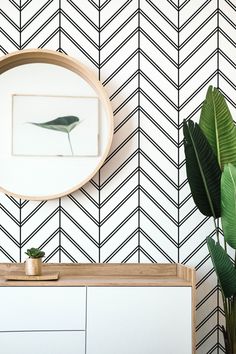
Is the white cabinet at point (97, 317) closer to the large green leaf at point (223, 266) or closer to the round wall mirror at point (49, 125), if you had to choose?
the large green leaf at point (223, 266)

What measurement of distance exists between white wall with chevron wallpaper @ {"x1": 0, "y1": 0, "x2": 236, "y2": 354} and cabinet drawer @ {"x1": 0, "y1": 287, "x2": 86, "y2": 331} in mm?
398

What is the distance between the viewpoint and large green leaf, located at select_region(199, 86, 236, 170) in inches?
110

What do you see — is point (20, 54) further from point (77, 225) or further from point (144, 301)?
point (144, 301)

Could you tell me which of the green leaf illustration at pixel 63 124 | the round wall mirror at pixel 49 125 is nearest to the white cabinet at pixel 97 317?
the round wall mirror at pixel 49 125

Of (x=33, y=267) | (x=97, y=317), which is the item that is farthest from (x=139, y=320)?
(x=33, y=267)

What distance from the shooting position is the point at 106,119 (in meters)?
2.95

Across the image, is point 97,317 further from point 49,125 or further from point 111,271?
point 49,125

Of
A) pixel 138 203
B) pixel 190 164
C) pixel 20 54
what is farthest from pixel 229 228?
pixel 20 54

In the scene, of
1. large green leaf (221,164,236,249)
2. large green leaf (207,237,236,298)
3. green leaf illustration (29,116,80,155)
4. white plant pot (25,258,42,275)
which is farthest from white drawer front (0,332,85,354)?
green leaf illustration (29,116,80,155)

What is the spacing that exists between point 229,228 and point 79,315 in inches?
30.8

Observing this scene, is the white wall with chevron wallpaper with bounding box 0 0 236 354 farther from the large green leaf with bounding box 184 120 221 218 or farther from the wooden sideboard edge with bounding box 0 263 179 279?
the large green leaf with bounding box 184 120 221 218

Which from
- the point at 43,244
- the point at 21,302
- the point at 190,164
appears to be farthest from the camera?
the point at 43,244

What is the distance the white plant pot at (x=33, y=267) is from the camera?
269 cm

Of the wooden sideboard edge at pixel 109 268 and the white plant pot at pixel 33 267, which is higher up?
the wooden sideboard edge at pixel 109 268
